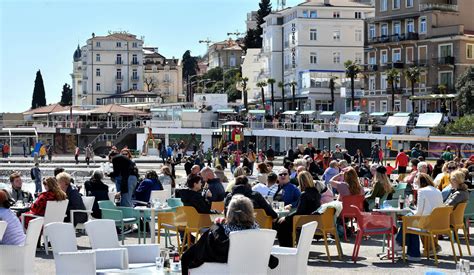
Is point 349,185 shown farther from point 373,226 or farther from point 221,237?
point 221,237

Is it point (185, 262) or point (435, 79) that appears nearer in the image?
point (185, 262)

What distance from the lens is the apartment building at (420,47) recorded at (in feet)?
247

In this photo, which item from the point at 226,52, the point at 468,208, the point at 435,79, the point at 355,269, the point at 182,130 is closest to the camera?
the point at 355,269

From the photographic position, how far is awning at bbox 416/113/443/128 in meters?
59.1

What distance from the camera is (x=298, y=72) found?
98188 mm

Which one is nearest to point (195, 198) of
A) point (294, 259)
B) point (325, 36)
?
point (294, 259)

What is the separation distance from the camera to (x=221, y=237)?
30.7 feet

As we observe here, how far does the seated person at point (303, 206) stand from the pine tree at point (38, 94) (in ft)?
432

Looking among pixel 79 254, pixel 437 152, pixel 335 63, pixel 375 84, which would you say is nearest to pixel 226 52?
pixel 335 63

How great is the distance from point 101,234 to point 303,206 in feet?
14.6

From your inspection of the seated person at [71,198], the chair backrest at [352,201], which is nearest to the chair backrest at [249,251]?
the seated person at [71,198]

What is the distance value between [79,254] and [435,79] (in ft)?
228

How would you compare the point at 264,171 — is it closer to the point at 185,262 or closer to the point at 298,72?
the point at 185,262

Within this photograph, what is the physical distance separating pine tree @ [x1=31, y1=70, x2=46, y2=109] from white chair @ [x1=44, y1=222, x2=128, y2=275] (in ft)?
442
